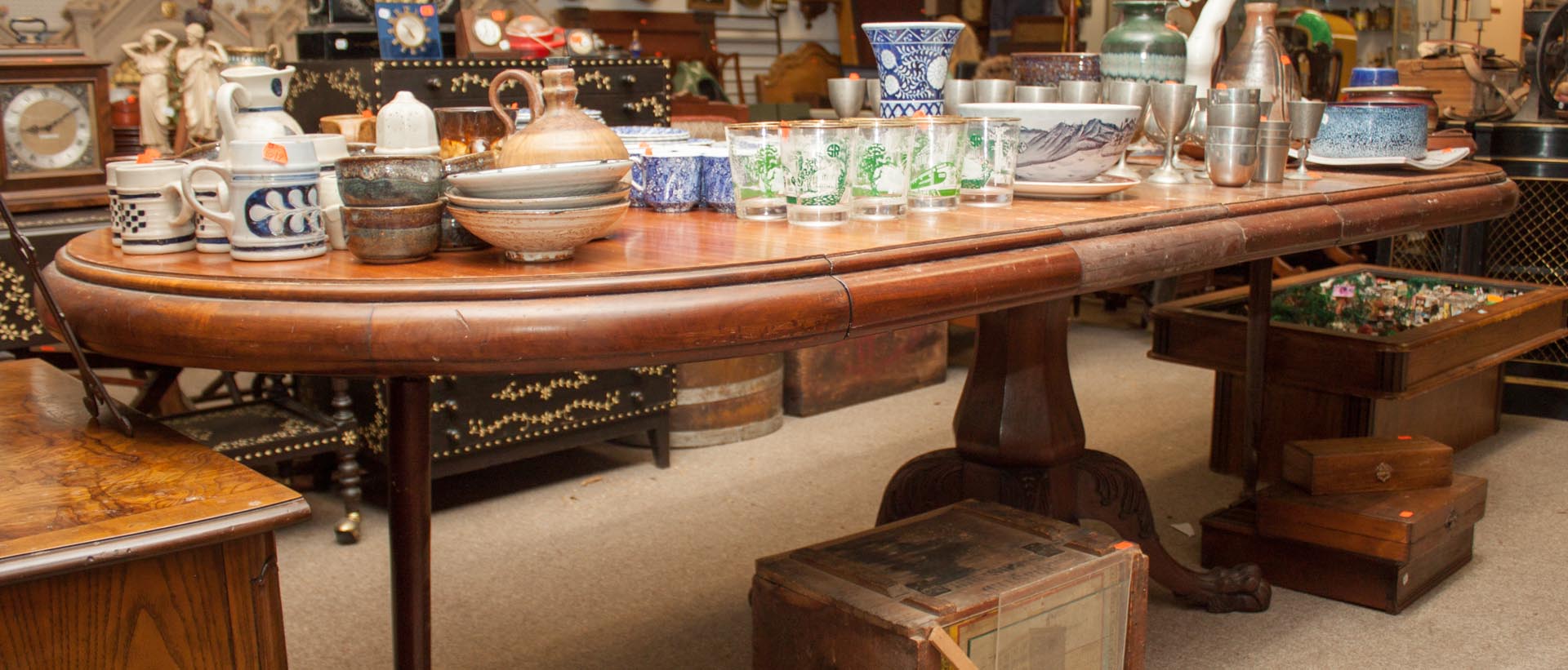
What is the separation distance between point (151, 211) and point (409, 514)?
1.46ft

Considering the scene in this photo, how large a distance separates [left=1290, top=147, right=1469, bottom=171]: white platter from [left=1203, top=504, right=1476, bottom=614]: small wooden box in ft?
2.61

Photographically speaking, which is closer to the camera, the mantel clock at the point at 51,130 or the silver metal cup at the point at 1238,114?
the silver metal cup at the point at 1238,114

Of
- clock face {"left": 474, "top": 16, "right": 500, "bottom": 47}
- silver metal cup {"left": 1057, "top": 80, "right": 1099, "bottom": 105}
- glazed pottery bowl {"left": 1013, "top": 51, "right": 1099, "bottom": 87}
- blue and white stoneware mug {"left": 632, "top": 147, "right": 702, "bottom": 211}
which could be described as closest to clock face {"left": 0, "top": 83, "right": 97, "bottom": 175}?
clock face {"left": 474, "top": 16, "right": 500, "bottom": 47}

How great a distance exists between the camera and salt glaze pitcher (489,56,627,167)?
58.7 inches

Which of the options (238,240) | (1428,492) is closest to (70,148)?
(238,240)

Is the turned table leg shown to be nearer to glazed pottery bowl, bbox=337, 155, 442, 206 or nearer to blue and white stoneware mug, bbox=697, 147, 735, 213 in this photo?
blue and white stoneware mug, bbox=697, 147, 735, 213

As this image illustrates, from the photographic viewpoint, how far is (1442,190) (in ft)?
7.42

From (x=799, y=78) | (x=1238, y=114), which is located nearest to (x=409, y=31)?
(x=1238, y=114)

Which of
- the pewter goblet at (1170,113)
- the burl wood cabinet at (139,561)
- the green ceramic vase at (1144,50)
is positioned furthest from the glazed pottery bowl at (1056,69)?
the burl wood cabinet at (139,561)

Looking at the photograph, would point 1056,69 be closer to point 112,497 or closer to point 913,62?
point 913,62

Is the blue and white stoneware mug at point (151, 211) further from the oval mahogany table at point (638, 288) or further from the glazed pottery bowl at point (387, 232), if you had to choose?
the glazed pottery bowl at point (387, 232)

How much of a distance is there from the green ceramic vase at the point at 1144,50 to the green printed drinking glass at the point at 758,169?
0.94 metres

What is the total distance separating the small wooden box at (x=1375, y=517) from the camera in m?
2.62

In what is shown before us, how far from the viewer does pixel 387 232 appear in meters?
1.32
